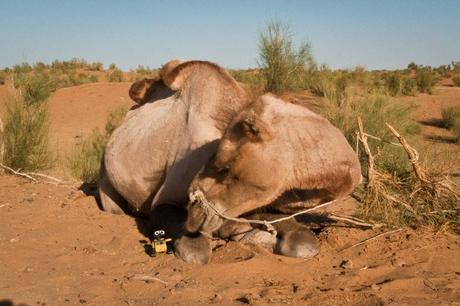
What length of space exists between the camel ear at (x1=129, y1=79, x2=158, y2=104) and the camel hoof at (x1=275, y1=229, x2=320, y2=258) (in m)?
2.92

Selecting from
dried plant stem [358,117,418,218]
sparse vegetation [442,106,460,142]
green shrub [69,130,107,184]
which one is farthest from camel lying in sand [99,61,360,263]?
sparse vegetation [442,106,460,142]

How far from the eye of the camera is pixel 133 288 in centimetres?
427

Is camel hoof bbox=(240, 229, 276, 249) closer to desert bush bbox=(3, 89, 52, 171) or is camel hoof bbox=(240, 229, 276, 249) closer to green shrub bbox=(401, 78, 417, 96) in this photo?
desert bush bbox=(3, 89, 52, 171)

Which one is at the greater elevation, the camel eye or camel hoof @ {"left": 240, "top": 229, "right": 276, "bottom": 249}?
the camel eye

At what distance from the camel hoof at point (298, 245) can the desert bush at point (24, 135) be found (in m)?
6.36

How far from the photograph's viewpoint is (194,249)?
4.89 m

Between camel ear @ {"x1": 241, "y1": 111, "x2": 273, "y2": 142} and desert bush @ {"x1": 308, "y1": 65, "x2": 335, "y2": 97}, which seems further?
desert bush @ {"x1": 308, "y1": 65, "x2": 335, "y2": 97}

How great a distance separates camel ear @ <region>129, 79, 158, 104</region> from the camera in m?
7.00

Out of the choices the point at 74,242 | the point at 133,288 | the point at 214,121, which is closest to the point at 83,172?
the point at 74,242

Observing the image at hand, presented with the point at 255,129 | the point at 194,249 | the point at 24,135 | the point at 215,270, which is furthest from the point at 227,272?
the point at 24,135

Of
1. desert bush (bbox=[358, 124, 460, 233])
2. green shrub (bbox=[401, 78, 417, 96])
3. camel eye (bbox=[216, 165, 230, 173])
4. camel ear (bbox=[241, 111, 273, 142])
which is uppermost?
camel ear (bbox=[241, 111, 273, 142])

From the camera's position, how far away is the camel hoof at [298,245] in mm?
4891

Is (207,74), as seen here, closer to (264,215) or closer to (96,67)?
(264,215)

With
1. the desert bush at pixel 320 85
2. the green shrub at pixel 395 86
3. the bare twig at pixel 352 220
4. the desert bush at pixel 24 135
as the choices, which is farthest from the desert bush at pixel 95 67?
the bare twig at pixel 352 220
